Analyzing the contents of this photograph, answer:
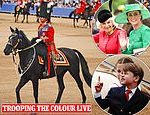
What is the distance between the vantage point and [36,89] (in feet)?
25.1

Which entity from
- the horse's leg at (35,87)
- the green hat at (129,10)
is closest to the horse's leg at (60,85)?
the horse's leg at (35,87)

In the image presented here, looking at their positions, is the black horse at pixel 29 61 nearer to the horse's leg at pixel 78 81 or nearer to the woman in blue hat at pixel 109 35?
the horse's leg at pixel 78 81

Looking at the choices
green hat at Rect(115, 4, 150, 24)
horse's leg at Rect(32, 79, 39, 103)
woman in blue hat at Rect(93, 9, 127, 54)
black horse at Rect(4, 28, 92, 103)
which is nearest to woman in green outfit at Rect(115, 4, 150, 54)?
green hat at Rect(115, 4, 150, 24)

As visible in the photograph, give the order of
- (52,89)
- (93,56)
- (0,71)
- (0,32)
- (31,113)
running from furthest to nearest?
(0,32), (93,56), (0,71), (52,89), (31,113)

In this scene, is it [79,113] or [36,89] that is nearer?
[79,113]

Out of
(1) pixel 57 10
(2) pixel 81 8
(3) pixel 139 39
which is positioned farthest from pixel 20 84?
(1) pixel 57 10

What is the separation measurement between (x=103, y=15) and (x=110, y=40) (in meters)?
0.40

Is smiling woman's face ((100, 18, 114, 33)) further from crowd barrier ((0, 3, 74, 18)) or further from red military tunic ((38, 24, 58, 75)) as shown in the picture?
crowd barrier ((0, 3, 74, 18))

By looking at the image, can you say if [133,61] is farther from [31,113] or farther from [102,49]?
[31,113]

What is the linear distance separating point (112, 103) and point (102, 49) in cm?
89

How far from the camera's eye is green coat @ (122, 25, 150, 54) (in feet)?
24.1

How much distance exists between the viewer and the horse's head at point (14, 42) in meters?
7.45

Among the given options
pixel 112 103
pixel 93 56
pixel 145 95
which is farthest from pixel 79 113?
pixel 93 56

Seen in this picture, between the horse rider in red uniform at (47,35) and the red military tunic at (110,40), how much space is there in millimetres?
625
